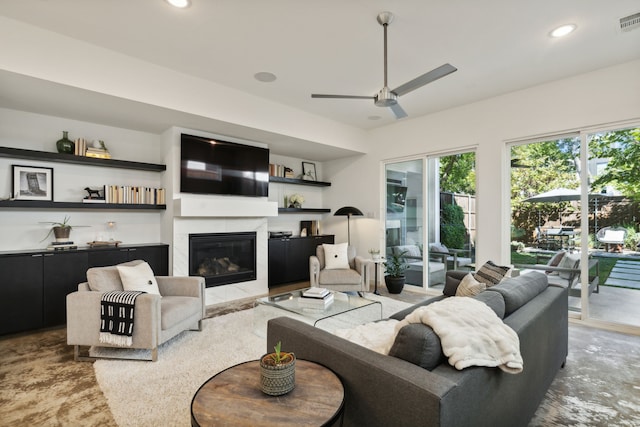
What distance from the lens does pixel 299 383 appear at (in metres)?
1.33

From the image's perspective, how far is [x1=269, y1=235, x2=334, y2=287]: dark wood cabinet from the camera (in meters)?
5.52

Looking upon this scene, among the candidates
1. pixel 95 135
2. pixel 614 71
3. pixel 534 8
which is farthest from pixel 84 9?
pixel 614 71

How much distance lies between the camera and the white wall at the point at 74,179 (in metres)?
3.64

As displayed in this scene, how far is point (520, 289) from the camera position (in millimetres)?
2113

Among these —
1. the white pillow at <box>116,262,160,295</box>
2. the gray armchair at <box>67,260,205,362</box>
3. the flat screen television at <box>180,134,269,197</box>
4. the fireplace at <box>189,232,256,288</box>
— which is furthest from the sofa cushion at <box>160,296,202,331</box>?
the flat screen television at <box>180,134,269,197</box>

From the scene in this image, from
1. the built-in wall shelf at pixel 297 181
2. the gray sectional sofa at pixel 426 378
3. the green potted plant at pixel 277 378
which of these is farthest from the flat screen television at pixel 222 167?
the green potted plant at pixel 277 378

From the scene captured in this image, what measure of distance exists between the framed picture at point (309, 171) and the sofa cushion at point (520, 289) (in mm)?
4508

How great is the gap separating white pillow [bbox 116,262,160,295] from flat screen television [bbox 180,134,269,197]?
1.43 meters

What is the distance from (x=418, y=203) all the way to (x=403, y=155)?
848 mm

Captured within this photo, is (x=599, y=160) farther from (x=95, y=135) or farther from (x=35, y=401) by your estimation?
(x=95, y=135)

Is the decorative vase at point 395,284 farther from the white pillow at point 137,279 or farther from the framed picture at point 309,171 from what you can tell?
the white pillow at point 137,279

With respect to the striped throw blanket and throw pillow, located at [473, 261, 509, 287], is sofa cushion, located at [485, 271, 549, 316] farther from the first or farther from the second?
the striped throw blanket

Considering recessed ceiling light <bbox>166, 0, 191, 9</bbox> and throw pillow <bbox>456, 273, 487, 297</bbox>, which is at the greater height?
recessed ceiling light <bbox>166, 0, 191, 9</bbox>

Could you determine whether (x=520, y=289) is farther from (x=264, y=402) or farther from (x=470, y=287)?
(x=264, y=402)
